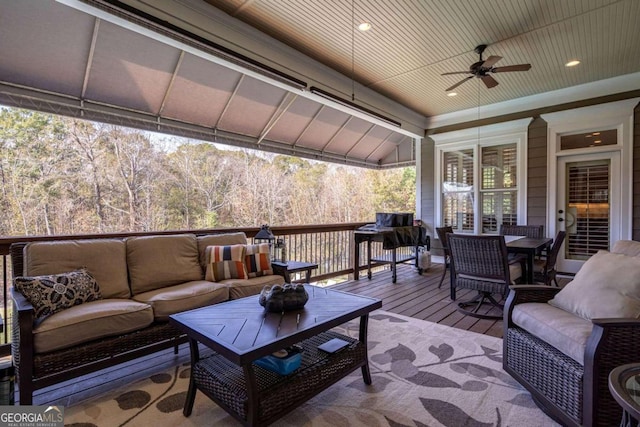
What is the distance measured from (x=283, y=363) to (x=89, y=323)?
129 cm

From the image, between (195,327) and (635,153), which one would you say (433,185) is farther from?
(195,327)

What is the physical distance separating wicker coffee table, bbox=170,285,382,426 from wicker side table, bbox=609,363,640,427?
1.18 m

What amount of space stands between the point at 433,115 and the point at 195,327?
6727 mm

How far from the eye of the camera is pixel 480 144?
6270mm

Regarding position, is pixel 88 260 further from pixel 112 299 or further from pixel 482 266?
pixel 482 266

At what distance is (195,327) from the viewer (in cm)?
169

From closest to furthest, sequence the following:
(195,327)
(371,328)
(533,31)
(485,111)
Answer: (195,327) → (371,328) → (533,31) → (485,111)

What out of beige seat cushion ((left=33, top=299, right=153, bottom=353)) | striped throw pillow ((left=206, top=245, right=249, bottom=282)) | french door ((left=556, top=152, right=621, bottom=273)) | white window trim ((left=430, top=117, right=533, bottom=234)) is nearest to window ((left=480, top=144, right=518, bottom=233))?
white window trim ((left=430, top=117, right=533, bottom=234))

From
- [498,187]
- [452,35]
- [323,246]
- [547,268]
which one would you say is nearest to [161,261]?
[323,246]

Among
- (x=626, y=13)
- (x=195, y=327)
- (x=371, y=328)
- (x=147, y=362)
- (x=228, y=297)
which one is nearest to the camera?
(x=195, y=327)

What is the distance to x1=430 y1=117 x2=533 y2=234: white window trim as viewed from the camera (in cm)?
576

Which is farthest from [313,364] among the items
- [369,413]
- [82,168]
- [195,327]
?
[82,168]

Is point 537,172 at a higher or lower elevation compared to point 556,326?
higher

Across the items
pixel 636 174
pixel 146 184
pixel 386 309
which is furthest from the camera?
pixel 146 184
